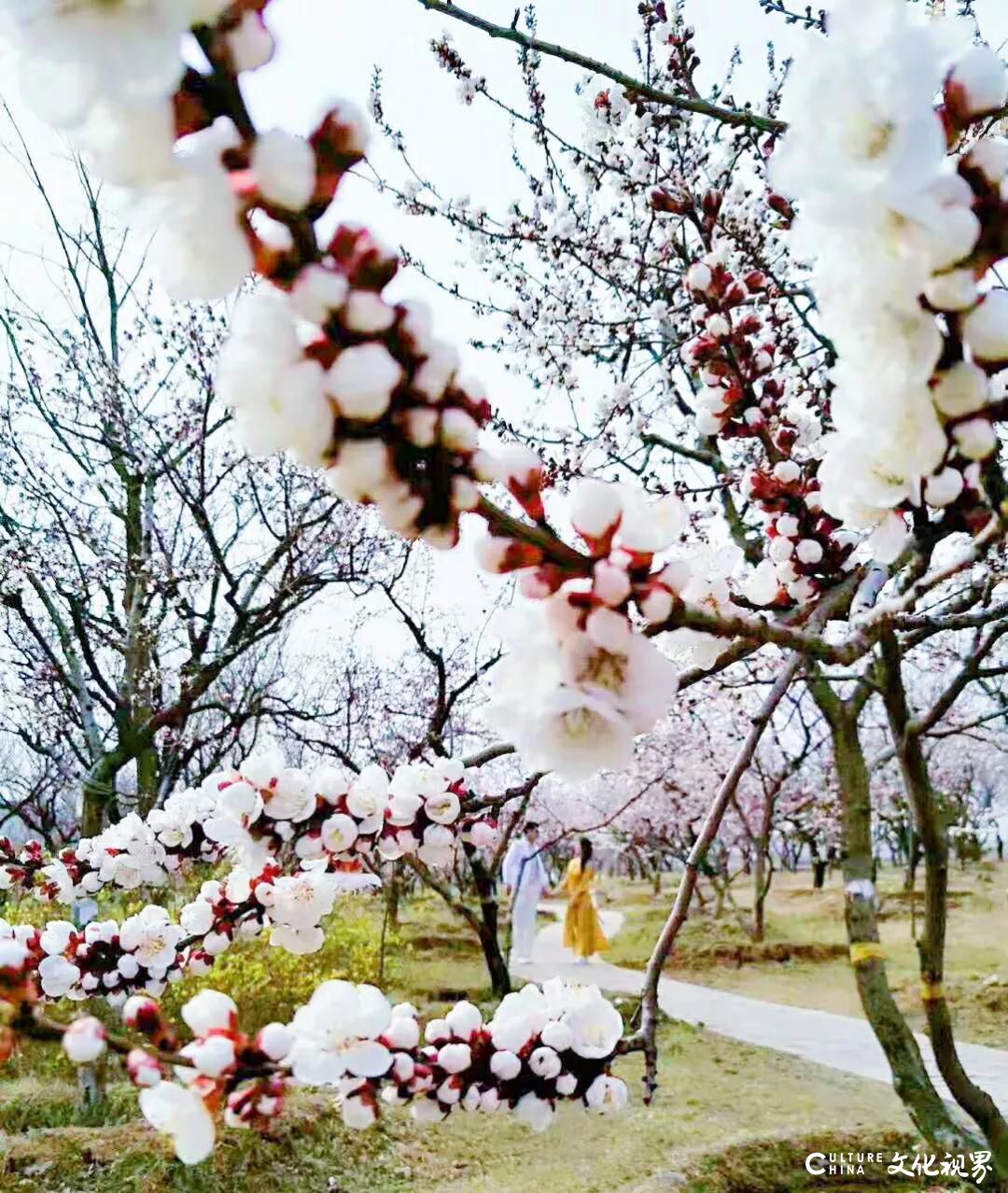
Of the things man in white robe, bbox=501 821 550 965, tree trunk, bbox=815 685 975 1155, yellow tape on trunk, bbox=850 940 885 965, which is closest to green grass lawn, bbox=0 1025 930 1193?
tree trunk, bbox=815 685 975 1155

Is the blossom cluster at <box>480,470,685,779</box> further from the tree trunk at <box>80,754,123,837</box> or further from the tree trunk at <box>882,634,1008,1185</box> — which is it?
the tree trunk at <box>80,754,123,837</box>

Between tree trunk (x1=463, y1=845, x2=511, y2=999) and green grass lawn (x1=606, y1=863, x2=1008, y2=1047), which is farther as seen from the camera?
green grass lawn (x1=606, y1=863, x2=1008, y2=1047)

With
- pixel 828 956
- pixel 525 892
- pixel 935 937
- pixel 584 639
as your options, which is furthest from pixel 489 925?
pixel 584 639

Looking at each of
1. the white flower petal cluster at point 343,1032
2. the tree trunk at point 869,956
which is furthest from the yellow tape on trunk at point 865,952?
the white flower petal cluster at point 343,1032

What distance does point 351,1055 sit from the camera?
981mm

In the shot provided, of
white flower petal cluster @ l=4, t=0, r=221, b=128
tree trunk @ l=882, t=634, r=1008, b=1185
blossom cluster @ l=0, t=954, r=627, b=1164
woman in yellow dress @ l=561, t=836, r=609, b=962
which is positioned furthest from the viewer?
woman in yellow dress @ l=561, t=836, r=609, b=962

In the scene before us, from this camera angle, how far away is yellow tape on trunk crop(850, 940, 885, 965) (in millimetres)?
3809

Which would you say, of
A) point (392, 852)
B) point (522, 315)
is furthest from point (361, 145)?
point (522, 315)

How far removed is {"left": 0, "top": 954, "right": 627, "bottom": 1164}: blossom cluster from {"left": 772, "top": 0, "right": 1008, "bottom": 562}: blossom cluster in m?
0.77

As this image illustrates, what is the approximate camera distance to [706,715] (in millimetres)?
13555

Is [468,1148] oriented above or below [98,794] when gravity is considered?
below

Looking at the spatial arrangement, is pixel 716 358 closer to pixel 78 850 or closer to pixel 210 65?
pixel 210 65

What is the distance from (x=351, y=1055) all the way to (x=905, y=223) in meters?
0.92

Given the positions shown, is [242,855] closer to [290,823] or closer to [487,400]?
[290,823]
